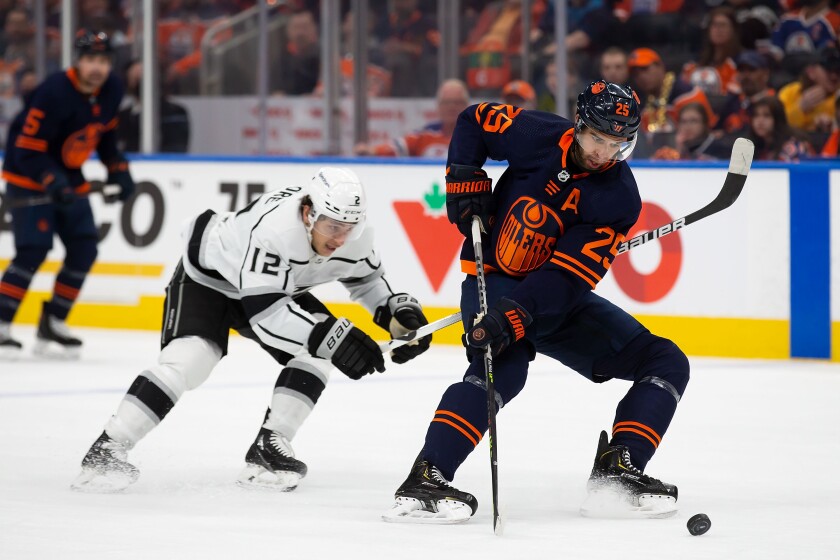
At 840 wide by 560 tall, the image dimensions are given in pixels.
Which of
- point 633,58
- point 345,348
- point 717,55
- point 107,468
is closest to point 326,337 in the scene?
point 345,348

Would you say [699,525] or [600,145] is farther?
[600,145]

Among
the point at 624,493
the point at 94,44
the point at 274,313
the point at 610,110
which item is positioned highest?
the point at 94,44

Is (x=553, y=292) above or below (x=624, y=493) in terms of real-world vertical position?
above

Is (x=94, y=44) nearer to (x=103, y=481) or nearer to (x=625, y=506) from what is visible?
(x=103, y=481)

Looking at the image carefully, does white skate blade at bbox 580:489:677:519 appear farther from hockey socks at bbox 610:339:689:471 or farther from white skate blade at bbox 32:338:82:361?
white skate blade at bbox 32:338:82:361

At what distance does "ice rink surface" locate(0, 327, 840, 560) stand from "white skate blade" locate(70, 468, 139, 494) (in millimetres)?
44

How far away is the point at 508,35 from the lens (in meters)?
8.05

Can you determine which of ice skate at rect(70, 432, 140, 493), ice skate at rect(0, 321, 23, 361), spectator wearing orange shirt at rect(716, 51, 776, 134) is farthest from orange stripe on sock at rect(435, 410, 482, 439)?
spectator wearing orange shirt at rect(716, 51, 776, 134)

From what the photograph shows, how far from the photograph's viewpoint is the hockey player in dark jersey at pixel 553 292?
3.45 m

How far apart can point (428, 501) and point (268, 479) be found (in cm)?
65

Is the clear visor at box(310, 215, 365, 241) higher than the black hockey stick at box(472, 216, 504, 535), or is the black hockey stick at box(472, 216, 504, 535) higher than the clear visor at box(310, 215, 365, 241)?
the clear visor at box(310, 215, 365, 241)

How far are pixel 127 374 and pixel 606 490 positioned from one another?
3130 millimetres

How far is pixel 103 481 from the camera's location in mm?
3836

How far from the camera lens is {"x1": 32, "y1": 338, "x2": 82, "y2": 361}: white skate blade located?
6.75 m
